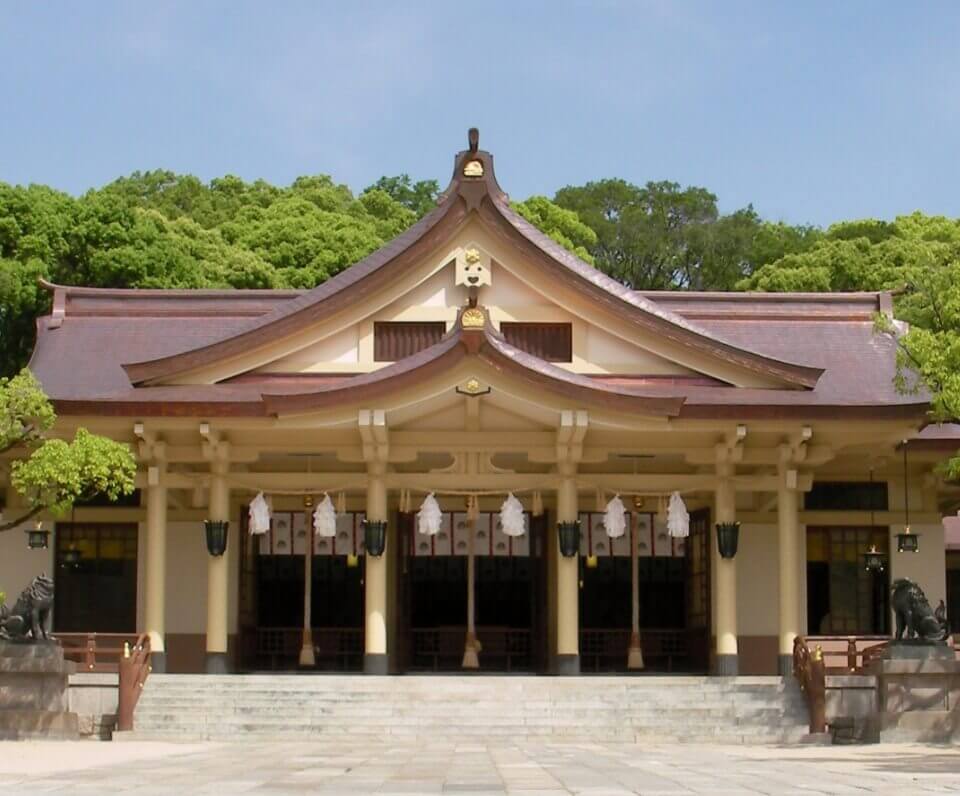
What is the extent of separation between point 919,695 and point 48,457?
12.6 meters

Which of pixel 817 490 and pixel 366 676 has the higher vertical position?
pixel 817 490

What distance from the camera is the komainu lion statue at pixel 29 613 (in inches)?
898

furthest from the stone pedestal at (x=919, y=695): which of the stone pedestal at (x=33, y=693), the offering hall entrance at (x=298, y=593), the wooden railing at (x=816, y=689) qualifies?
the stone pedestal at (x=33, y=693)

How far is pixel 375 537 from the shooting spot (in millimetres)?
25516

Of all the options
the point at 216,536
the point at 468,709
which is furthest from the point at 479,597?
the point at 468,709

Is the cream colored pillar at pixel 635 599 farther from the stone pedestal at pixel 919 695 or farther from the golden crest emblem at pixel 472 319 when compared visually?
the stone pedestal at pixel 919 695

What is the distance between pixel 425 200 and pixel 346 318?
41.3 meters

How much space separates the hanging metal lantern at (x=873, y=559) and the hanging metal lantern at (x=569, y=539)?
17.7 ft

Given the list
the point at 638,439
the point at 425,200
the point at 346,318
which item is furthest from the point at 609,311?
the point at 425,200

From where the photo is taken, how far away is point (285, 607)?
28828 millimetres

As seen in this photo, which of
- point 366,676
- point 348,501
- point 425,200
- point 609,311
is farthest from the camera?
point 425,200

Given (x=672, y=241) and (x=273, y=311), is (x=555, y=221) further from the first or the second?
(x=273, y=311)

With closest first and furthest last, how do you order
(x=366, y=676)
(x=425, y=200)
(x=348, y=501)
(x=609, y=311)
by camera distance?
(x=366, y=676) < (x=609, y=311) < (x=348, y=501) < (x=425, y=200)

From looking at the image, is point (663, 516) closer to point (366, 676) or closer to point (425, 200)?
point (366, 676)
